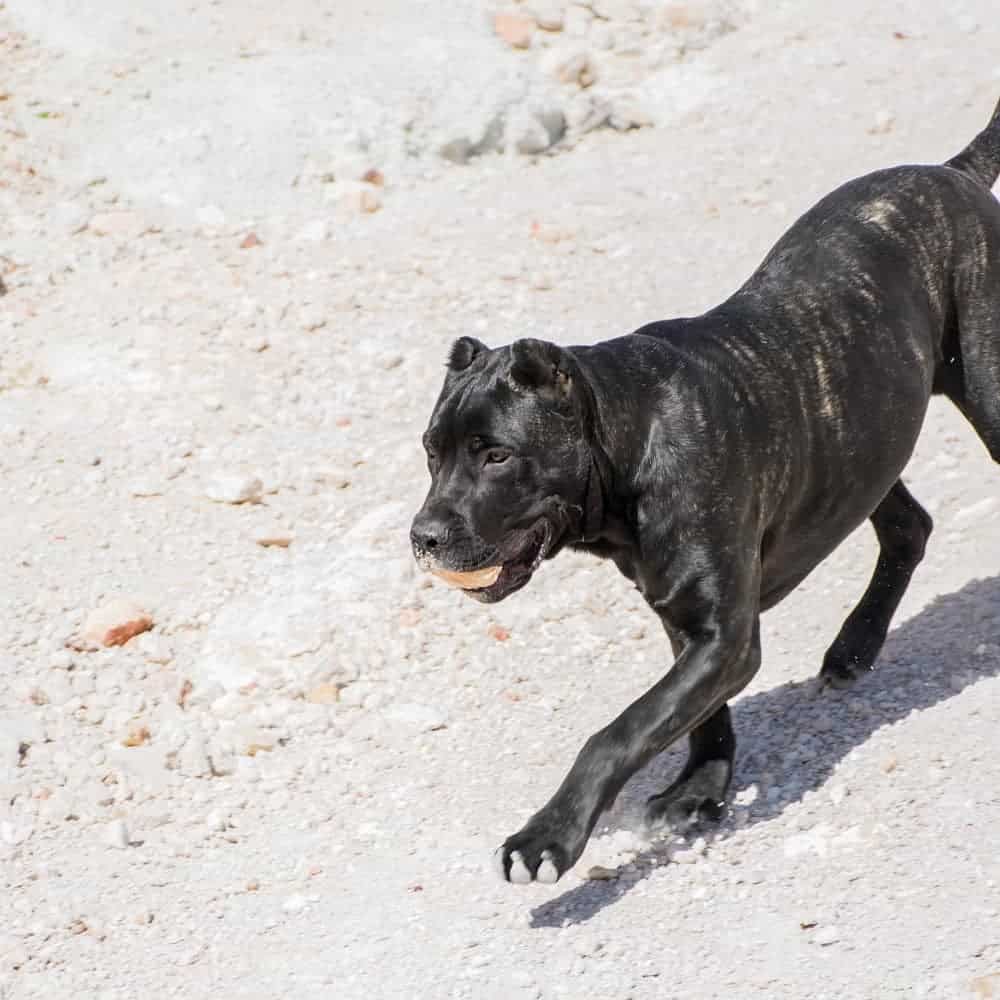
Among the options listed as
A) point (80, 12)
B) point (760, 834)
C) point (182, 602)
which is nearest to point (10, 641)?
point (182, 602)

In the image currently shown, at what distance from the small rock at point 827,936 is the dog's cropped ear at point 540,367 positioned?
5.52 feet

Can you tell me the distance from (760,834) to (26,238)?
21.3 feet

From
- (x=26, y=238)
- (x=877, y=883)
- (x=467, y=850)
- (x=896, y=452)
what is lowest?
(x=26, y=238)

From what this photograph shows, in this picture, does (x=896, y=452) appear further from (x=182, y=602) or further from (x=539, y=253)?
(x=539, y=253)

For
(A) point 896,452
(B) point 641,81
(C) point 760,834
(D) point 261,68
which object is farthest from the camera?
(B) point 641,81

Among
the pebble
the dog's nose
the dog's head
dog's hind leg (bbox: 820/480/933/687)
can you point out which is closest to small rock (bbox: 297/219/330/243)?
dog's hind leg (bbox: 820/480/933/687)

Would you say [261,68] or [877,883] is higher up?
[877,883]

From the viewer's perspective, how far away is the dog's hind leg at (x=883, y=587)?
6574mm

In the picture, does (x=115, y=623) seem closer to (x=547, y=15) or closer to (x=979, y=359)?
(x=979, y=359)

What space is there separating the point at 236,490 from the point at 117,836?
2.34 meters

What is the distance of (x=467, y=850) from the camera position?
18.8 feet

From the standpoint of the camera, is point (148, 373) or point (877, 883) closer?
point (877, 883)

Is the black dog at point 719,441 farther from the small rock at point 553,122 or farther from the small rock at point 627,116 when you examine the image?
the small rock at point 627,116

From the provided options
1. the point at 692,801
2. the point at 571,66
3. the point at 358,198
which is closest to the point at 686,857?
the point at 692,801
